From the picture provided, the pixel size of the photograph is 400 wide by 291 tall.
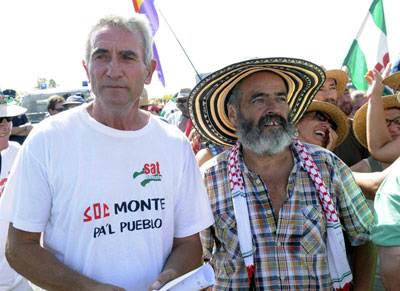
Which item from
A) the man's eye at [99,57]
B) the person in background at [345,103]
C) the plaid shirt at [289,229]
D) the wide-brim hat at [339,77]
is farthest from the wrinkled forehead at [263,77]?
the person in background at [345,103]

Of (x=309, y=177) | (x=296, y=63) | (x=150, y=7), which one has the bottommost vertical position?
(x=309, y=177)

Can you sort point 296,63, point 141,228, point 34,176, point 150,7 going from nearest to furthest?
point 34,176 → point 141,228 → point 296,63 → point 150,7

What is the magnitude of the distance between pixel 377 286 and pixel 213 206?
142 cm

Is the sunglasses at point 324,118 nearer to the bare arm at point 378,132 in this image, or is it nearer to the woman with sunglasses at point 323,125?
the woman with sunglasses at point 323,125

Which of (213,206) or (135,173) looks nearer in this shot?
(135,173)

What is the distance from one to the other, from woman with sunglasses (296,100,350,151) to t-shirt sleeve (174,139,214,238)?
4.76 ft

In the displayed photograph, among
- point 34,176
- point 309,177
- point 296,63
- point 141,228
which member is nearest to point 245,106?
point 296,63

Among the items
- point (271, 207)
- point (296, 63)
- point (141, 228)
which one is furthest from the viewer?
point (296, 63)

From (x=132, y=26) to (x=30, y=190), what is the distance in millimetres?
870

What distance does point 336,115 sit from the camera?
3.35m

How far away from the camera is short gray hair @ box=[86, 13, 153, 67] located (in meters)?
1.82

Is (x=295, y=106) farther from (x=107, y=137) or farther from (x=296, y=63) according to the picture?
(x=107, y=137)

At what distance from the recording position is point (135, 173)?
1789mm

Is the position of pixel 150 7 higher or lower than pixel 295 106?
higher
